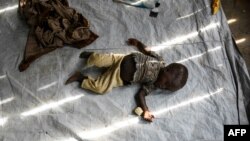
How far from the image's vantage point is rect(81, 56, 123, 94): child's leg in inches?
59.0

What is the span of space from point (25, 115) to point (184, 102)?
814 millimetres

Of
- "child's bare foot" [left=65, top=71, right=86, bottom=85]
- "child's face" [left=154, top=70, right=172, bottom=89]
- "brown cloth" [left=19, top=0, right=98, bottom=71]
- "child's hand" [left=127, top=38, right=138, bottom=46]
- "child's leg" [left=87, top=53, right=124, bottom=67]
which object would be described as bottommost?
"child's face" [left=154, top=70, right=172, bottom=89]

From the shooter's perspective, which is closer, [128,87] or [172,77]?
[172,77]

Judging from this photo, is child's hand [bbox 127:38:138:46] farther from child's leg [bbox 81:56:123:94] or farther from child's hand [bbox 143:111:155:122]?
child's hand [bbox 143:111:155:122]

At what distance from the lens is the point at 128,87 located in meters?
1.59

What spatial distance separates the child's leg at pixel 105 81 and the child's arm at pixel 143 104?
0.38ft

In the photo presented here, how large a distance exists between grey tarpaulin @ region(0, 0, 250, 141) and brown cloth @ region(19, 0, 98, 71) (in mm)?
41

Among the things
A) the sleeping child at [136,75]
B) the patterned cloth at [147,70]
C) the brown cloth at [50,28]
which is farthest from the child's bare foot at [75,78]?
the patterned cloth at [147,70]

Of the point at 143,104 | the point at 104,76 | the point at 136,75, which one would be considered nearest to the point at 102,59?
the point at 104,76

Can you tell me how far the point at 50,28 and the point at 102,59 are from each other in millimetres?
318

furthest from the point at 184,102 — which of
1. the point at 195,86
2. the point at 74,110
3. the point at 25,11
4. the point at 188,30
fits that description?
the point at 25,11

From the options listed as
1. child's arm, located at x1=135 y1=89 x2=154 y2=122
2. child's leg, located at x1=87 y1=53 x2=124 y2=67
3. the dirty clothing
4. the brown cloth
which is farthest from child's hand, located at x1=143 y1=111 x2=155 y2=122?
the brown cloth

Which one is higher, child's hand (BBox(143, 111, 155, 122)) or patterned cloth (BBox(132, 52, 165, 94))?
patterned cloth (BBox(132, 52, 165, 94))

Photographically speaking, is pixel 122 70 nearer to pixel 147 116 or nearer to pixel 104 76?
pixel 104 76
